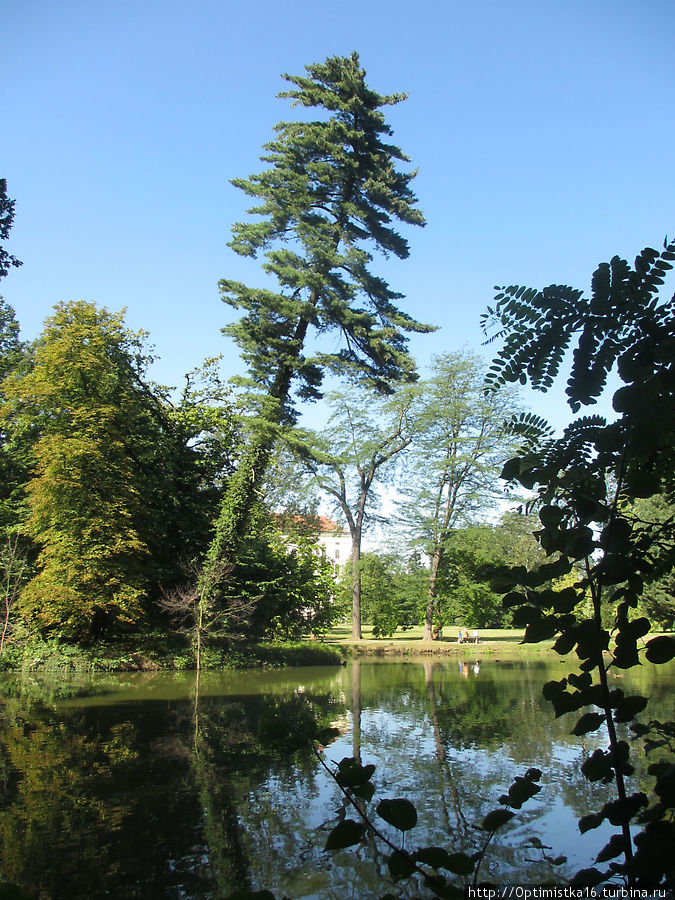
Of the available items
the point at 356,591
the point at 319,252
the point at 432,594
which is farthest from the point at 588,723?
the point at 356,591

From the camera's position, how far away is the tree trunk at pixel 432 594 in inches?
1113

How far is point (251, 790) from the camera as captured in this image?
591cm

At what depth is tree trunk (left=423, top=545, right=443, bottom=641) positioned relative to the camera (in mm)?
28281

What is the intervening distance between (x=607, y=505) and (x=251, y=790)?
18.4 ft

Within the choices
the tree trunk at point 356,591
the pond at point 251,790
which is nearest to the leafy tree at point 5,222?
the pond at point 251,790

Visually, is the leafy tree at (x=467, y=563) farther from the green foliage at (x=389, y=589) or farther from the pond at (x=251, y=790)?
the pond at (x=251, y=790)

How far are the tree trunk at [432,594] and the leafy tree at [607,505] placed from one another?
2752 centimetres

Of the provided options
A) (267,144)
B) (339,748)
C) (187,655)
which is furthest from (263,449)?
(339,748)

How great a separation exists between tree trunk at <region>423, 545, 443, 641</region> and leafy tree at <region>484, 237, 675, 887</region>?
90.3ft

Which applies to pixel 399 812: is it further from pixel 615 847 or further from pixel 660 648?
pixel 660 648

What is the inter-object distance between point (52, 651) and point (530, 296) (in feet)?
62.5

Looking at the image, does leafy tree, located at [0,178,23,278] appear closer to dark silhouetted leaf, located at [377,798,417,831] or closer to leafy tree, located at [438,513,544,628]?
dark silhouetted leaf, located at [377,798,417,831]

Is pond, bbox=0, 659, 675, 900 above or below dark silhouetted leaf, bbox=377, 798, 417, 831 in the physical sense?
below

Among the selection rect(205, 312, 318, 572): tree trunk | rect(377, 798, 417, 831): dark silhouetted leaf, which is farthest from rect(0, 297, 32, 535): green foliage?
rect(377, 798, 417, 831): dark silhouetted leaf
